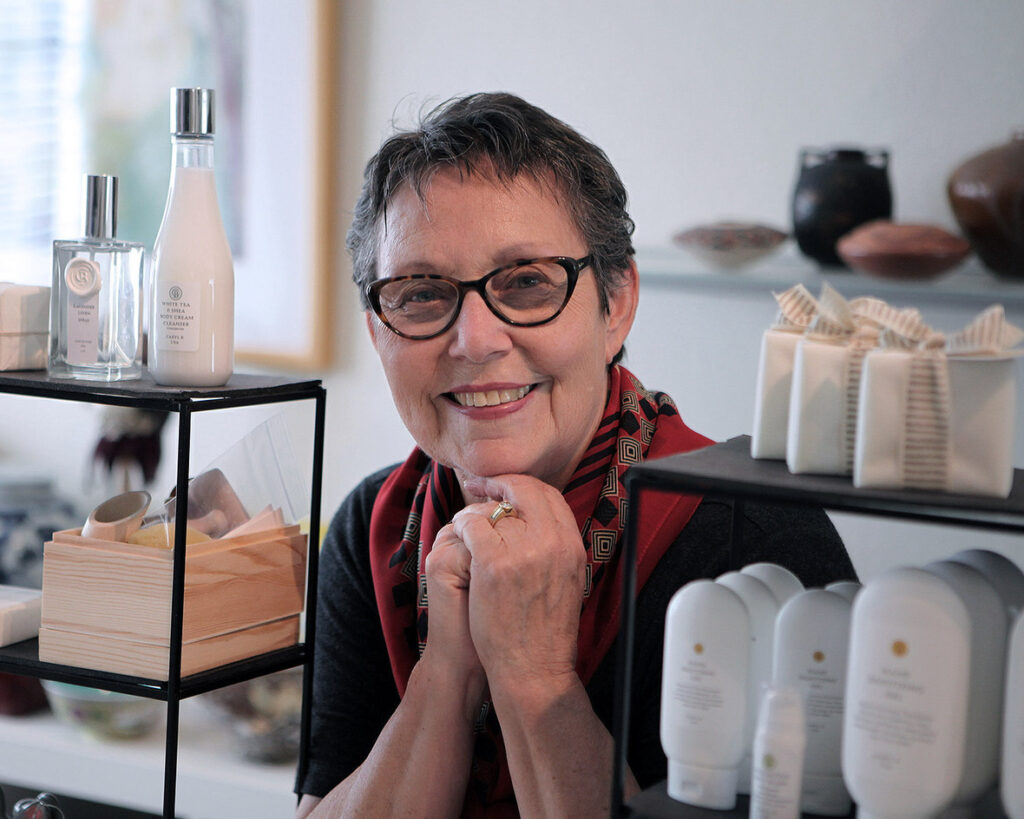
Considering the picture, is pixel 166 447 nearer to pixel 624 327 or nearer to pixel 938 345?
→ pixel 624 327

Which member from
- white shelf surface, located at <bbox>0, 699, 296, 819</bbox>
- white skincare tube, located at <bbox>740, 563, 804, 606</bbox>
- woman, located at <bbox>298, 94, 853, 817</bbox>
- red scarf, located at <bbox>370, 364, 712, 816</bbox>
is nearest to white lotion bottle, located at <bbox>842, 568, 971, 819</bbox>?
white skincare tube, located at <bbox>740, 563, 804, 606</bbox>

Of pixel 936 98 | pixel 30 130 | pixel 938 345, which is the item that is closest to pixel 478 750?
pixel 938 345

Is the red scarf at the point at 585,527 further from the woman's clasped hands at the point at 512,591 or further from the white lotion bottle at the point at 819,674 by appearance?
the white lotion bottle at the point at 819,674

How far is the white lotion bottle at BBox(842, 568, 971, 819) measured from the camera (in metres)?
0.75

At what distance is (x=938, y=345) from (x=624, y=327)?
63 centimetres

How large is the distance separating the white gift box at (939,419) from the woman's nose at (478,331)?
0.50 meters

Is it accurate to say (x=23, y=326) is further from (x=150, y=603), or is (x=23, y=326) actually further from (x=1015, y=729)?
(x=1015, y=729)

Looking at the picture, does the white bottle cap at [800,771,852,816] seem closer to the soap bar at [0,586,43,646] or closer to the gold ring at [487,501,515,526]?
the gold ring at [487,501,515,526]

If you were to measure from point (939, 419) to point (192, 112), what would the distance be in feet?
2.51

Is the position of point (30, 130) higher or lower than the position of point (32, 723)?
higher

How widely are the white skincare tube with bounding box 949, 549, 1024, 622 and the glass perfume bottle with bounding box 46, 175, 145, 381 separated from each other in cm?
84

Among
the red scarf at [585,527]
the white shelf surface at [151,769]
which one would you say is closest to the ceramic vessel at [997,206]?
the red scarf at [585,527]

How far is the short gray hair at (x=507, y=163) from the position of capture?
1248 mm

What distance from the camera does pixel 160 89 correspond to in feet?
8.50
